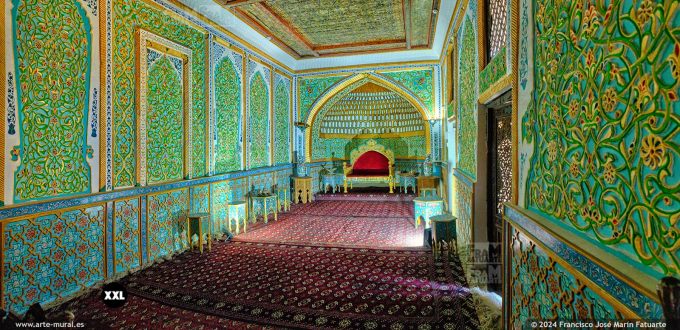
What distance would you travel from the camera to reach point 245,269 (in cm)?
349

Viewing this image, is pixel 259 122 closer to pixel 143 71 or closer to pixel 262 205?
pixel 262 205

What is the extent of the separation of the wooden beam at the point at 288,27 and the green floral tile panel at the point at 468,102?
9.33 feet

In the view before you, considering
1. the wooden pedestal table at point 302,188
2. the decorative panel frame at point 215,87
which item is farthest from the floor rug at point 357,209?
the decorative panel frame at point 215,87

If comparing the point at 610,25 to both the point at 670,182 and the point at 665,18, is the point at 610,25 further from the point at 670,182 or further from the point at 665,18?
the point at 670,182

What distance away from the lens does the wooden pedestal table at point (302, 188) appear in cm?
779

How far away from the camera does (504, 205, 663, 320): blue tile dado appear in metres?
0.78

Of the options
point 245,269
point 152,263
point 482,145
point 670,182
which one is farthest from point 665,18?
point 152,263

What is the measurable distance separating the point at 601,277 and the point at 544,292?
484mm

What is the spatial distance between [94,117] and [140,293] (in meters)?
1.68

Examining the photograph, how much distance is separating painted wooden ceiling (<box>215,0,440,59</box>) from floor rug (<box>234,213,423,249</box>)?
130 inches

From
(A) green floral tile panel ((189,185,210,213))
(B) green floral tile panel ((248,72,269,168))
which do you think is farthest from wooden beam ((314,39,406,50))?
(A) green floral tile panel ((189,185,210,213))

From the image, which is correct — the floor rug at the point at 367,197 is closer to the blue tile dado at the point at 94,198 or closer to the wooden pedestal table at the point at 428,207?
the wooden pedestal table at the point at 428,207

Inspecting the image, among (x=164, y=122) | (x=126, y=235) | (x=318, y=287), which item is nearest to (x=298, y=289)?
(x=318, y=287)

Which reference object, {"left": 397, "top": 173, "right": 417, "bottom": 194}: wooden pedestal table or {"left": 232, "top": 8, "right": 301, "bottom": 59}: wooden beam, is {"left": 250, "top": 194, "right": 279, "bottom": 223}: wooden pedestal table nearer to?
{"left": 232, "top": 8, "right": 301, "bottom": 59}: wooden beam
